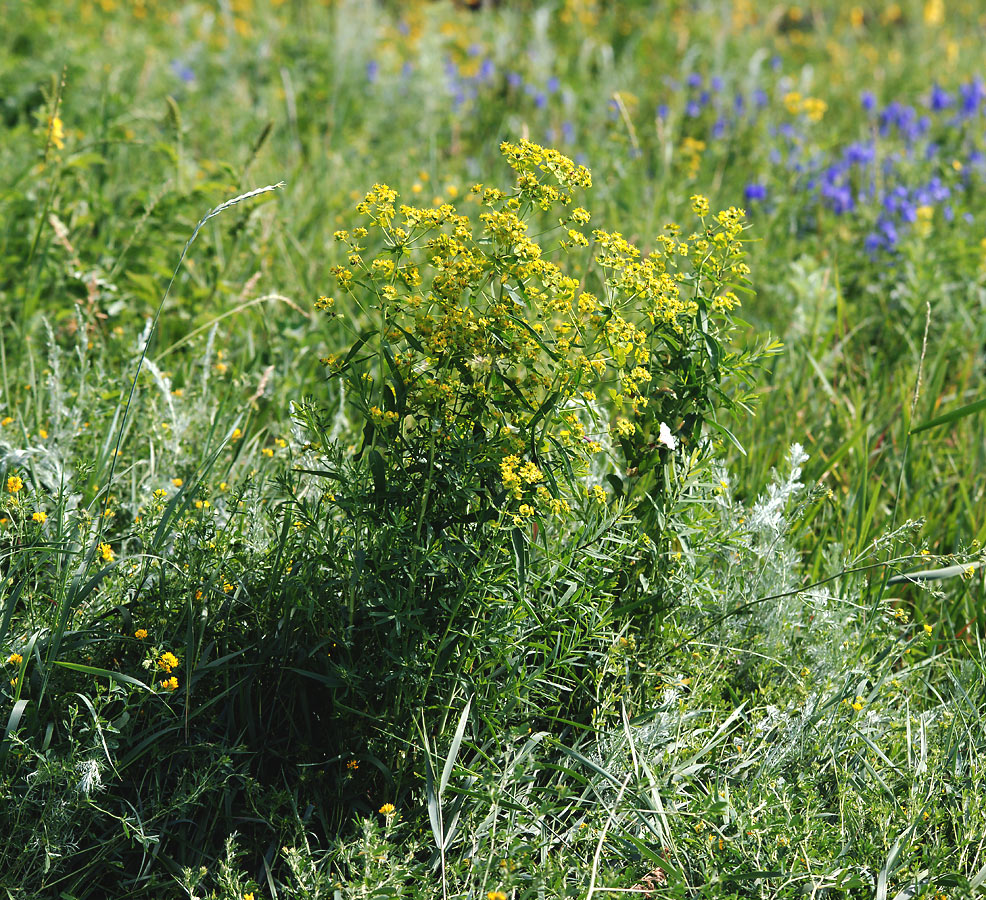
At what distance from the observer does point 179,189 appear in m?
3.40

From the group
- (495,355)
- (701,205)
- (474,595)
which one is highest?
(701,205)

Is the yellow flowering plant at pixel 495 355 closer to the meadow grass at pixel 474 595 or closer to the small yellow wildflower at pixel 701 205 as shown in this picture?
the meadow grass at pixel 474 595

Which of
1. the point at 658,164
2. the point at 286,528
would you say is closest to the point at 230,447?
the point at 286,528

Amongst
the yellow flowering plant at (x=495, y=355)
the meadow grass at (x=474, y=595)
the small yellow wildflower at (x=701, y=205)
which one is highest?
the small yellow wildflower at (x=701, y=205)

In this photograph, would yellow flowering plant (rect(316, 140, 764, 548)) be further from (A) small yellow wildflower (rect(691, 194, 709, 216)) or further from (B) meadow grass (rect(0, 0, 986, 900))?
(A) small yellow wildflower (rect(691, 194, 709, 216))

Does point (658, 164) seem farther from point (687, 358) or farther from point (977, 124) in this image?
point (687, 358)

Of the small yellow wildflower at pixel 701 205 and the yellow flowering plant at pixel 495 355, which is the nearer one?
the yellow flowering plant at pixel 495 355

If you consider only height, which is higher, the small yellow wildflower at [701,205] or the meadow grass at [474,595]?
the small yellow wildflower at [701,205]

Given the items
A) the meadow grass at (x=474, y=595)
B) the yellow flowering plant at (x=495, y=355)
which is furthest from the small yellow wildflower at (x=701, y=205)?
the yellow flowering plant at (x=495, y=355)

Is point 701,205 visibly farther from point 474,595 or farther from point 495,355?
point 474,595

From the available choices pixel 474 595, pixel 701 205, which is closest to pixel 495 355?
pixel 474 595

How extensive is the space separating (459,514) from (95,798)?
0.88m

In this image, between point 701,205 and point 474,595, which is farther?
point 701,205

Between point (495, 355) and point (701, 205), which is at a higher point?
point (701, 205)
